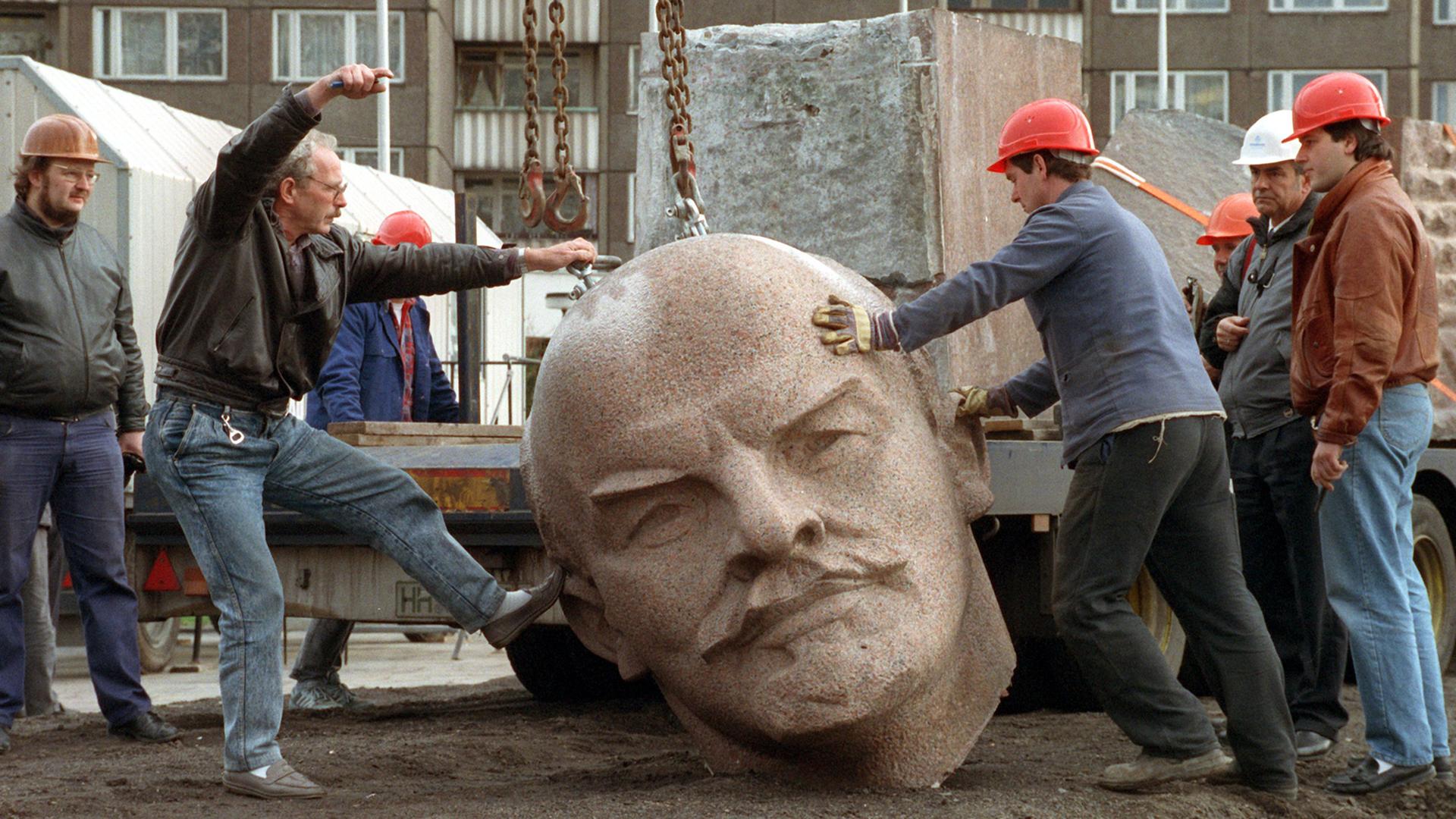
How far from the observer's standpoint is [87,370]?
642cm

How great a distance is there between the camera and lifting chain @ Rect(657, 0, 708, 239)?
5.60 metres

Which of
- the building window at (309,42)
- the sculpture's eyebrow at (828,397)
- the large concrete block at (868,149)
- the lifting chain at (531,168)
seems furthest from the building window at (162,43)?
the sculpture's eyebrow at (828,397)

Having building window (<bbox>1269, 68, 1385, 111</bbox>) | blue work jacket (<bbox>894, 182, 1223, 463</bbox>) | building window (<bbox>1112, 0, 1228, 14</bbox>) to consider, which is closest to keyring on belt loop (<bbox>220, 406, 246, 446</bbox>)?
blue work jacket (<bbox>894, 182, 1223, 463</bbox>)

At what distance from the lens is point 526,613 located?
5.28m

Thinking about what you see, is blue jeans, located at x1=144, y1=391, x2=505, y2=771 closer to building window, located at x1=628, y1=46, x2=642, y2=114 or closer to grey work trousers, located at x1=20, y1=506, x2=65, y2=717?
grey work trousers, located at x1=20, y1=506, x2=65, y2=717

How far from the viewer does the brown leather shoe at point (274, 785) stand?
16.7 feet

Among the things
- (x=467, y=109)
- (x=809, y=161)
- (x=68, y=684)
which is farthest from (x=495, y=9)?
(x=809, y=161)

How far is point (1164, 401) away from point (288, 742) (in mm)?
3159

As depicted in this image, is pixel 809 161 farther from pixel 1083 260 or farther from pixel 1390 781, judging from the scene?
pixel 1390 781

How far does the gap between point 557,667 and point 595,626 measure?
311cm

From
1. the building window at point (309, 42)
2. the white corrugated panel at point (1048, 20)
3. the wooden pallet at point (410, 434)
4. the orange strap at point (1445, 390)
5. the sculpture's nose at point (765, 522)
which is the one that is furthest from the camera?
the white corrugated panel at point (1048, 20)

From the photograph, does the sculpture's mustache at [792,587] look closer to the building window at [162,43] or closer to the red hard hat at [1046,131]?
the red hard hat at [1046,131]

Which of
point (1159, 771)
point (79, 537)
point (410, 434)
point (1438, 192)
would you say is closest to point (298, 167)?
point (410, 434)

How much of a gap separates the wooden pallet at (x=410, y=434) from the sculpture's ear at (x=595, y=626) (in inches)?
64.4
